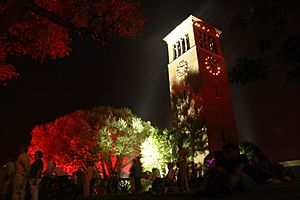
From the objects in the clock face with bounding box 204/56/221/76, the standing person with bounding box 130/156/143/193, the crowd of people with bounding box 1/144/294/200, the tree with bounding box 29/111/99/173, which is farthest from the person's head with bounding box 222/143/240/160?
the clock face with bounding box 204/56/221/76

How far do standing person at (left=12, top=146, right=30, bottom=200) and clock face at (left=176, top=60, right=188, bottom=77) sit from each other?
84.6 feet

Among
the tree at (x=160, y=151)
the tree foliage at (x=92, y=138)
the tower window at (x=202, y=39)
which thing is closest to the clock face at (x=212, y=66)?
the tower window at (x=202, y=39)

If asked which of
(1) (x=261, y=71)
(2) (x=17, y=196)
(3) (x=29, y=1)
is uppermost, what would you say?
(3) (x=29, y=1)

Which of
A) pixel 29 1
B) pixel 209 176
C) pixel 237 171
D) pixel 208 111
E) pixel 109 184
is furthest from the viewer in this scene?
pixel 208 111

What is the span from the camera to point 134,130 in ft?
93.7

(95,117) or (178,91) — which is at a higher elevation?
(178,91)

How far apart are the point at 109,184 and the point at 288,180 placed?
35.7 feet

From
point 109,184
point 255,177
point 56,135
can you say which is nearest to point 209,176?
point 255,177

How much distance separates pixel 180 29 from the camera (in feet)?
115

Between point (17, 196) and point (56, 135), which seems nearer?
point (17, 196)

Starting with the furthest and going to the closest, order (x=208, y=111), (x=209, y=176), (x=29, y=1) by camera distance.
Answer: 1. (x=208, y=111)
2. (x=29, y=1)
3. (x=209, y=176)

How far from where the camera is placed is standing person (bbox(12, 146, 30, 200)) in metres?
7.25

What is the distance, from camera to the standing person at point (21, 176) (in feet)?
23.8

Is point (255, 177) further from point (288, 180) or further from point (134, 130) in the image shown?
point (134, 130)
